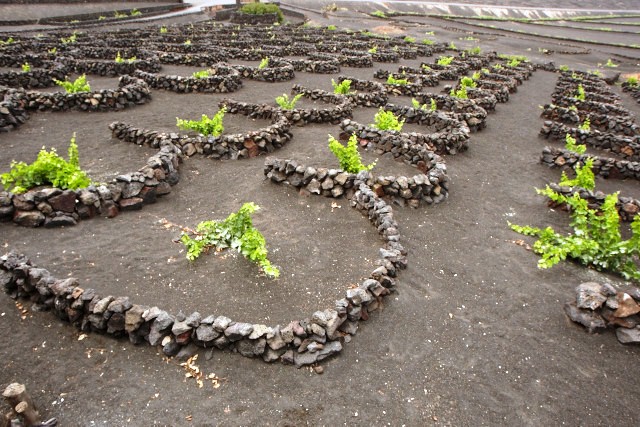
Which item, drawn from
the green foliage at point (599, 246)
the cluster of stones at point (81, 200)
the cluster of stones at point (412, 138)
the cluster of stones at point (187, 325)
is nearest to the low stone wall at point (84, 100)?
the cluster of stones at point (81, 200)

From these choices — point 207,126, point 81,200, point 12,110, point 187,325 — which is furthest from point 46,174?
point 12,110

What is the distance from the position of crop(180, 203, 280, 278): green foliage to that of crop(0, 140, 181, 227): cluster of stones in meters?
2.07

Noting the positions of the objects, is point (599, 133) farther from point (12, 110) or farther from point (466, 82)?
point (12, 110)

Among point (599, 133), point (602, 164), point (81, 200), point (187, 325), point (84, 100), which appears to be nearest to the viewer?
point (187, 325)

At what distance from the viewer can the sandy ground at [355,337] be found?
5176 millimetres

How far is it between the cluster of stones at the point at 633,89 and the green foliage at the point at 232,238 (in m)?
25.9

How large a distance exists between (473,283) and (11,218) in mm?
9887

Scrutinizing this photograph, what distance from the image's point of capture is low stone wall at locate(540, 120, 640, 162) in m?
14.3

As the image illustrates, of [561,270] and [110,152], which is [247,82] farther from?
[561,270]

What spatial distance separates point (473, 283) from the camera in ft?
25.1

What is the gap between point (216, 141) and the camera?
12.3 metres

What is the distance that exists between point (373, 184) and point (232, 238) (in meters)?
4.10

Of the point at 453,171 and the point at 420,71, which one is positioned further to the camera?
the point at 420,71

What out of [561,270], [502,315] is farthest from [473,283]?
[561,270]
